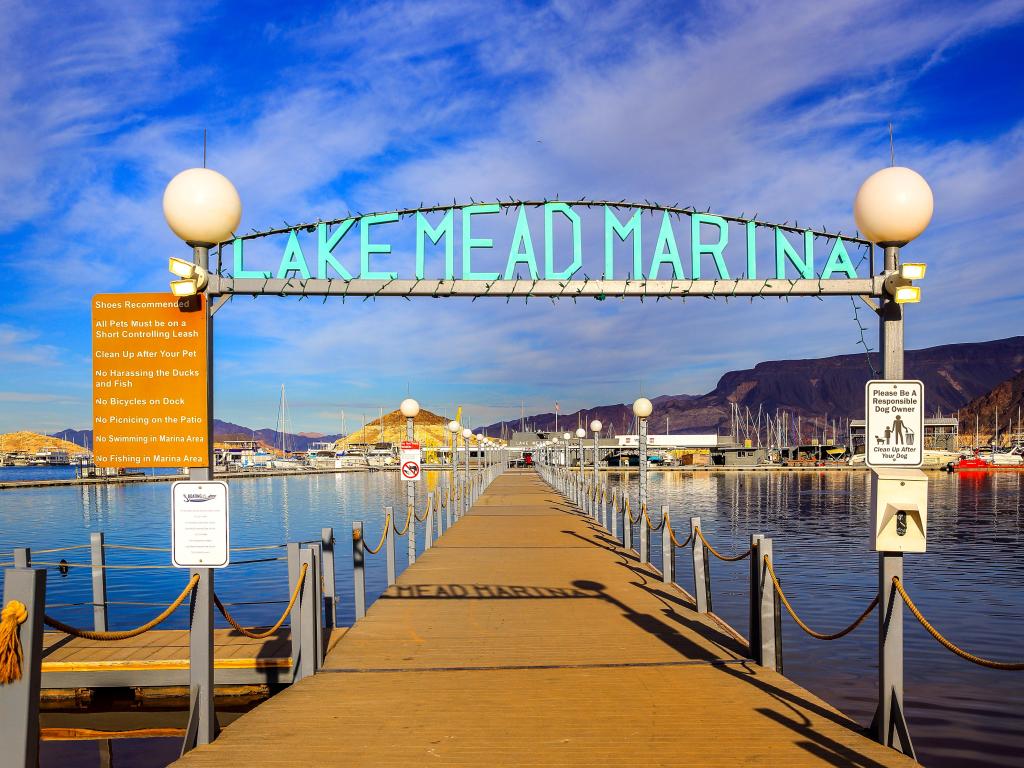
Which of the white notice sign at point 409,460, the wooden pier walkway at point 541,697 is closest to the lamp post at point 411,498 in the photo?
the white notice sign at point 409,460

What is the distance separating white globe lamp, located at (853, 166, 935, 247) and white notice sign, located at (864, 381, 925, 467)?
58.7 inches

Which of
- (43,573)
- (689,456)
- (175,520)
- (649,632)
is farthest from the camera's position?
(689,456)

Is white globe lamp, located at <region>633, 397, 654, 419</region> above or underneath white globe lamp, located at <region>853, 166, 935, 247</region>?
underneath

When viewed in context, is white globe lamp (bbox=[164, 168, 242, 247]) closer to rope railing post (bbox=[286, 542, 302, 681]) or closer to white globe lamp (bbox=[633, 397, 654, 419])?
rope railing post (bbox=[286, 542, 302, 681])

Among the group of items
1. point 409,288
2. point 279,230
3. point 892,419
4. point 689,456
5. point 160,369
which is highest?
point 279,230

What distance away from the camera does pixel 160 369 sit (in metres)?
6.39

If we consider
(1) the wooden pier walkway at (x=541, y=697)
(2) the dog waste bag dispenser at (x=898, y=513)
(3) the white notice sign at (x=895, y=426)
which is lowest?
(1) the wooden pier walkway at (x=541, y=697)

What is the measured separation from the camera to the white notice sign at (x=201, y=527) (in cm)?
612

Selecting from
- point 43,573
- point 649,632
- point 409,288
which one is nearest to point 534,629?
point 649,632

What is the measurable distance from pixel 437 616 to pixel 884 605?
6.76m

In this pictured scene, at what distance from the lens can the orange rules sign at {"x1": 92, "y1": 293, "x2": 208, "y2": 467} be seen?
626 centimetres

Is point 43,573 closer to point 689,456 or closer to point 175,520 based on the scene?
point 175,520

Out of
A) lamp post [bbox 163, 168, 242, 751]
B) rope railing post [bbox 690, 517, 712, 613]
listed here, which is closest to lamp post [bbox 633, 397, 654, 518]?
rope railing post [bbox 690, 517, 712, 613]

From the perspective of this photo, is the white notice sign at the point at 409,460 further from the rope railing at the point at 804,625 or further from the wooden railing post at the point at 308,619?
the rope railing at the point at 804,625
